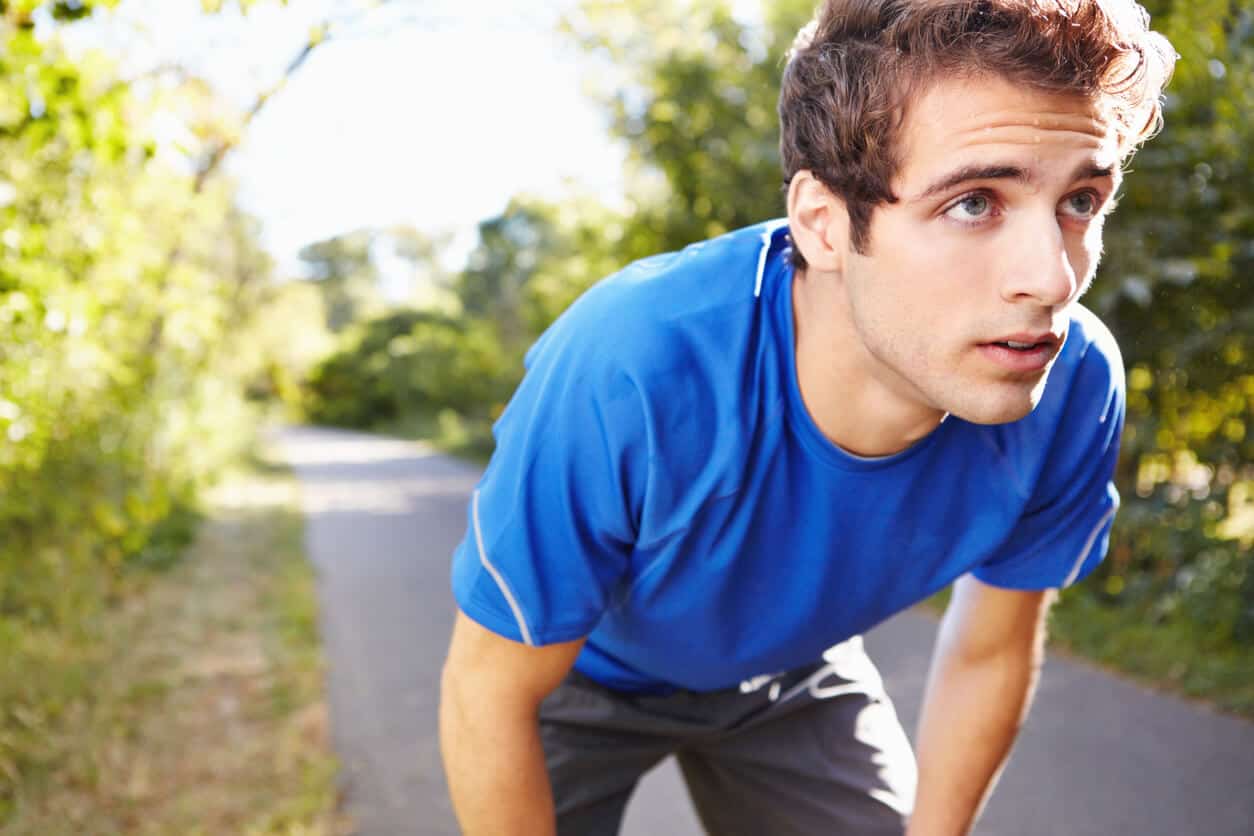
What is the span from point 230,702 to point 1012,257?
471 cm

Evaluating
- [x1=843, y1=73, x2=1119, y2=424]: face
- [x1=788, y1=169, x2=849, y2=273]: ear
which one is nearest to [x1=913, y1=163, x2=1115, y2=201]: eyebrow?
[x1=843, y1=73, x2=1119, y2=424]: face

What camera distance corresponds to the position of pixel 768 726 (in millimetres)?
2396

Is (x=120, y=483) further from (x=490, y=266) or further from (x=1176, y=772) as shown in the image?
(x=490, y=266)

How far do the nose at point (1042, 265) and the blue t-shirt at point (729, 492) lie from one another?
0.40 metres

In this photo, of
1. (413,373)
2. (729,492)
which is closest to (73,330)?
(729,492)

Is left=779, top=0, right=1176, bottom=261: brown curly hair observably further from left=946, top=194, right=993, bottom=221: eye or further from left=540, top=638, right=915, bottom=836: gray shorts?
left=540, top=638, right=915, bottom=836: gray shorts

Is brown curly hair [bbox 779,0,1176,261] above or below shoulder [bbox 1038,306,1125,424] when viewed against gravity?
above

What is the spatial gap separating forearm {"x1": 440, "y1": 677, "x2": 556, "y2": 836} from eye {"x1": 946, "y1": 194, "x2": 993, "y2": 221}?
1.05 m

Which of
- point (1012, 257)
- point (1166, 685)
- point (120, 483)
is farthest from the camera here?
point (120, 483)

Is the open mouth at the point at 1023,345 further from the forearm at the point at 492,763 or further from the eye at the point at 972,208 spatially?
the forearm at the point at 492,763

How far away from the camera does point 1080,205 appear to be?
5.41 feet

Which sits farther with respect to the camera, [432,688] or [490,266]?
[490,266]

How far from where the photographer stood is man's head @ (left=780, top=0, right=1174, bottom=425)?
154 cm

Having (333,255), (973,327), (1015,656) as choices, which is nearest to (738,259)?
(973,327)
